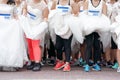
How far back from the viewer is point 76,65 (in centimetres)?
881

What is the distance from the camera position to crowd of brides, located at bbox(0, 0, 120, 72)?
7.97m

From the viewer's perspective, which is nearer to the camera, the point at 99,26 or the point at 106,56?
the point at 99,26

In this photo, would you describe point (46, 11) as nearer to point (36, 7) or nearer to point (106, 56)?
point (36, 7)

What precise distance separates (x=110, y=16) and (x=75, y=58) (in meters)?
1.33

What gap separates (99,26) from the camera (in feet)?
26.4

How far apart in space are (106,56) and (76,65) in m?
0.75

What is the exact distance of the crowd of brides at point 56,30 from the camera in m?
7.97

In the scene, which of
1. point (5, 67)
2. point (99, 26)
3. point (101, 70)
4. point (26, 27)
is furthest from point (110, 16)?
point (5, 67)

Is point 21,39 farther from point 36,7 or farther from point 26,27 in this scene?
point 36,7

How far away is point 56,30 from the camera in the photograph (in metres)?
8.12

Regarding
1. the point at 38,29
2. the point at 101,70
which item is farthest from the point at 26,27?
the point at 101,70

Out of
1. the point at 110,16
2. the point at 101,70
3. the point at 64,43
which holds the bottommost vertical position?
the point at 101,70

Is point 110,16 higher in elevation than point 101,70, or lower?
higher

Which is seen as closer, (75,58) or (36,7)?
(36,7)
